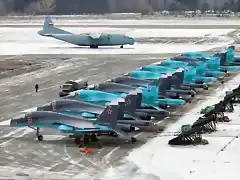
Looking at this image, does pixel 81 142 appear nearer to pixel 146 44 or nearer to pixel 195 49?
pixel 195 49

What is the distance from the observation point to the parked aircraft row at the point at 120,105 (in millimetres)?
43000

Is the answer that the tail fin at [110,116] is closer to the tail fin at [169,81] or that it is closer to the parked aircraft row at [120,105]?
the parked aircraft row at [120,105]

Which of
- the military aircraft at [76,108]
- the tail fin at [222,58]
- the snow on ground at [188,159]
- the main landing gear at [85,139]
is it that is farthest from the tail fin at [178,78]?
the tail fin at [222,58]

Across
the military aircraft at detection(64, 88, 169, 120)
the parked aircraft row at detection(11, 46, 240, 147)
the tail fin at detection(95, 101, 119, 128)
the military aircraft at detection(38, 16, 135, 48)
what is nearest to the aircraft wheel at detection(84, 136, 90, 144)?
the parked aircraft row at detection(11, 46, 240, 147)

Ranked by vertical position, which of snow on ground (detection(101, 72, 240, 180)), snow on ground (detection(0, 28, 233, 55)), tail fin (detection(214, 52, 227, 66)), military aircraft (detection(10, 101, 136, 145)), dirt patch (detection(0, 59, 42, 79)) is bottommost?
snow on ground (detection(0, 28, 233, 55))

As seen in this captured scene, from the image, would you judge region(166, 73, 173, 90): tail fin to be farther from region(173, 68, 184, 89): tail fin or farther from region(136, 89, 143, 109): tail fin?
region(136, 89, 143, 109): tail fin

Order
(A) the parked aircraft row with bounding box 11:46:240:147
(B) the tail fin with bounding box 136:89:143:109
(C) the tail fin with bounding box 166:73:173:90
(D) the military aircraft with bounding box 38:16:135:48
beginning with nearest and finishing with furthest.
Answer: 1. (A) the parked aircraft row with bounding box 11:46:240:147
2. (B) the tail fin with bounding box 136:89:143:109
3. (C) the tail fin with bounding box 166:73:173:90
4. (D) the military aircraft with bounding box 38:16:135:48

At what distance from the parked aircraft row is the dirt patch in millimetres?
22586

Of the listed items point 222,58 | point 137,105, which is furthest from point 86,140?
point 222,58

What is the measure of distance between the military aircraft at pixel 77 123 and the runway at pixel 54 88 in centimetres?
102

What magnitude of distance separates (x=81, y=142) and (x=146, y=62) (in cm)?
5118

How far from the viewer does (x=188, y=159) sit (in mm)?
38875

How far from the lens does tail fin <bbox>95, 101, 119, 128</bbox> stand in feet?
139

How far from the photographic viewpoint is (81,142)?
43156 millimetres
